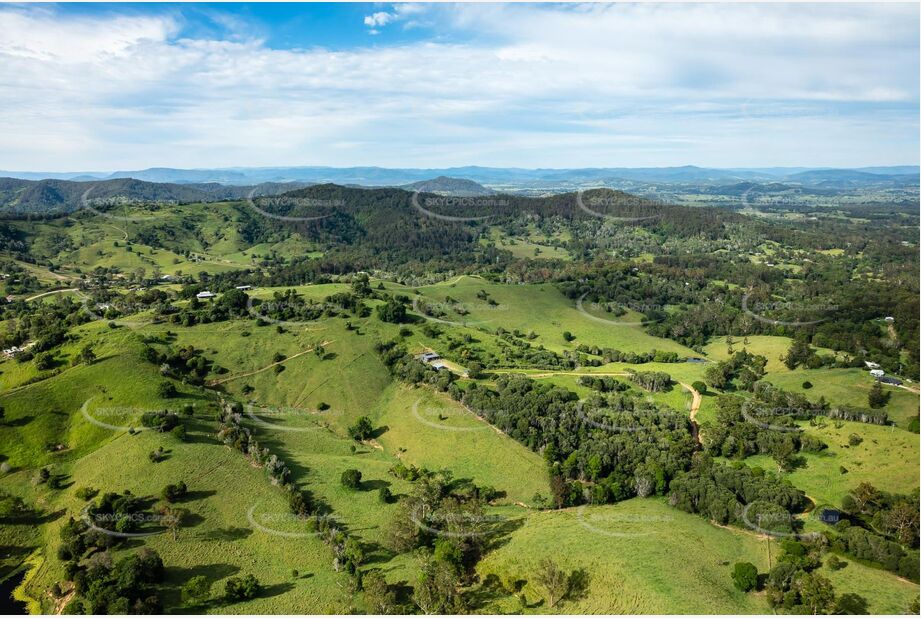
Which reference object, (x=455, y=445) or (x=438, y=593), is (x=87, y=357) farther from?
(x=438, y=593)

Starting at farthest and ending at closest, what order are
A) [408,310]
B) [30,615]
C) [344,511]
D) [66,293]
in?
[66,293] < [408,310] < [344,511] < [30,615]

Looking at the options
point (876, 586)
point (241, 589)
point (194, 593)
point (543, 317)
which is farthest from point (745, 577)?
point (543, 317)

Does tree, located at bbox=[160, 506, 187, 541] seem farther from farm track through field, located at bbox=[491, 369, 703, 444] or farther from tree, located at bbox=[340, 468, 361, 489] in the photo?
farm track through field, located at bbox=[491, 369, 703, 444]

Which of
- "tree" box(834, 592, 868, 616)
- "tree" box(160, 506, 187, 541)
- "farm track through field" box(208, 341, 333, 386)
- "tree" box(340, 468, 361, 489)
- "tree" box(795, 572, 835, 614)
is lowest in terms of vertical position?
"tree" box(834, 592, 868, 616)

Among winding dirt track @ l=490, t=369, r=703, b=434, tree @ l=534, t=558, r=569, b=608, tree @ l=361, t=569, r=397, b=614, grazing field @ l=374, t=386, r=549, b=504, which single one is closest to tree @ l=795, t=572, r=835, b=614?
tree @ l=534, t=558, r=569, b=608

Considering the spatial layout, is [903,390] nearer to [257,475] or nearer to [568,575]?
[568,575]

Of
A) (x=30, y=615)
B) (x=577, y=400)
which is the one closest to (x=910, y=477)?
(x=577, y=400)

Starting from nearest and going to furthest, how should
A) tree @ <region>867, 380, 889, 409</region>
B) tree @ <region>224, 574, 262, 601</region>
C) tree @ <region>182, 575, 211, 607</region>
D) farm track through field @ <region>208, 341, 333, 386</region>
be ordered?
tree @ <region>182, 575, 211, 607</region>, tree @ <region>224, 574, 262, 601</region>, tree @ <region>867, 380, 889, 409</region>, farm track through field @ <region>208, 341, 333, 386</region>
